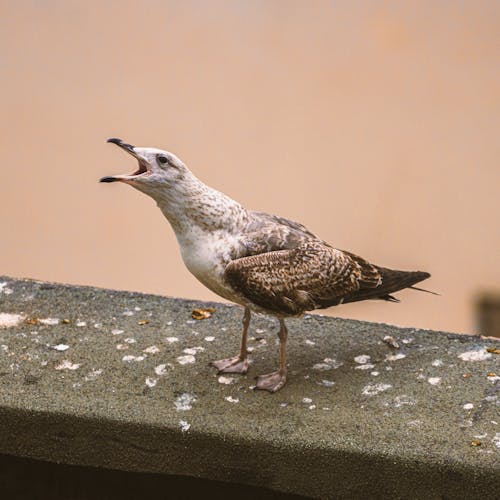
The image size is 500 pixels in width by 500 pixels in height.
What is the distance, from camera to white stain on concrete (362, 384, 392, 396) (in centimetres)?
169

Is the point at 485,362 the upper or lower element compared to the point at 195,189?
lower

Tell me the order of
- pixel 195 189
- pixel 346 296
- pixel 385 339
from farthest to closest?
pixel 385 339 < pixel 346 296 < pixel 195 189

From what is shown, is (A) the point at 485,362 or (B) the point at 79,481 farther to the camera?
(A) the point at 485,362

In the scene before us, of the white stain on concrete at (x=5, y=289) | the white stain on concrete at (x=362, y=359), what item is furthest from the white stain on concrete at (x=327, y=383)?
the white stain on concrete at (x=5, y=289)

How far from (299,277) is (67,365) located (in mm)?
473

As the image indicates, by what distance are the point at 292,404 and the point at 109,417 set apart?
0.32 metres

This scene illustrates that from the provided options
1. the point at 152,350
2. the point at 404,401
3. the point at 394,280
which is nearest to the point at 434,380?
the point at 404,401

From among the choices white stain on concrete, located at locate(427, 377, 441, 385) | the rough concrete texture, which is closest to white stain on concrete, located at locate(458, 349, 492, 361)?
the rough concrete texture

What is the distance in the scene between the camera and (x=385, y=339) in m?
1.91

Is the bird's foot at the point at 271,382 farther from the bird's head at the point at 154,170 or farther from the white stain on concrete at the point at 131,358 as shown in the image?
the bird's head at the point at 154,170

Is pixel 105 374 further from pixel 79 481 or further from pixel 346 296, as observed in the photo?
pixel 346 296

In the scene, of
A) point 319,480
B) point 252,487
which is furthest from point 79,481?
point 319,480

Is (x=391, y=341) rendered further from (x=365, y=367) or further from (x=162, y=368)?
(x=162, y=368)

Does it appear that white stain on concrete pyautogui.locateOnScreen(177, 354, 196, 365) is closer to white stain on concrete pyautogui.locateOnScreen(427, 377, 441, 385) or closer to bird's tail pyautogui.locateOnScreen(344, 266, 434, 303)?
bird's tail pyautogui.locateOnScreen(344, 266, 434, 303)
